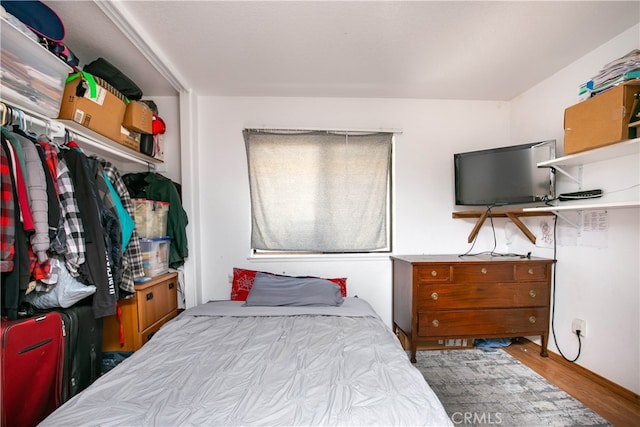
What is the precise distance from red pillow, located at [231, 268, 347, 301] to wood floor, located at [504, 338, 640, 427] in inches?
61.0

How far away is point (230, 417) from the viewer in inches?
32.3

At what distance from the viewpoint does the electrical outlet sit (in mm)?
1796

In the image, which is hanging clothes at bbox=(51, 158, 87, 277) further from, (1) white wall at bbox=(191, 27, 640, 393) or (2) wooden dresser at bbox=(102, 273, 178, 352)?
(1) white wall at bbox=(191, 27, 640, 393)

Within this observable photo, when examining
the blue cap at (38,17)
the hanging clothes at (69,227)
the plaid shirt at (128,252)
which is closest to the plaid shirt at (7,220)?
the hanging clothes at (69,227)

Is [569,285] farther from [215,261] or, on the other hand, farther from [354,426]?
[215,261]

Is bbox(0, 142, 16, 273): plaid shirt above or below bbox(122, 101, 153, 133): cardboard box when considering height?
below

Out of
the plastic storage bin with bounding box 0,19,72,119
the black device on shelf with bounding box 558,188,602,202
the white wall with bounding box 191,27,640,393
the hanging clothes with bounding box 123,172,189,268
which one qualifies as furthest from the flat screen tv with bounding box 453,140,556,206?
the plastic storage bin with bounding box 0,19,72,119

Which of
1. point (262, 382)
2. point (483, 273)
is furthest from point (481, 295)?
point (262, 382)

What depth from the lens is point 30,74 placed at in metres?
1.15

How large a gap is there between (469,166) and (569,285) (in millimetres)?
1212

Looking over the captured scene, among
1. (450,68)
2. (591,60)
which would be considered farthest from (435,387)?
(591,60)

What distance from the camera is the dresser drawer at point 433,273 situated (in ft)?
6.47

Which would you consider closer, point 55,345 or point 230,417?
point 230,417

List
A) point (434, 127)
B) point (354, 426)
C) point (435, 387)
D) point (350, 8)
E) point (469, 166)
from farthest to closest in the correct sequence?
point (434, 127) < point (469, 166) < point (435, 387) < point (350, 8) < point (354, 426)
